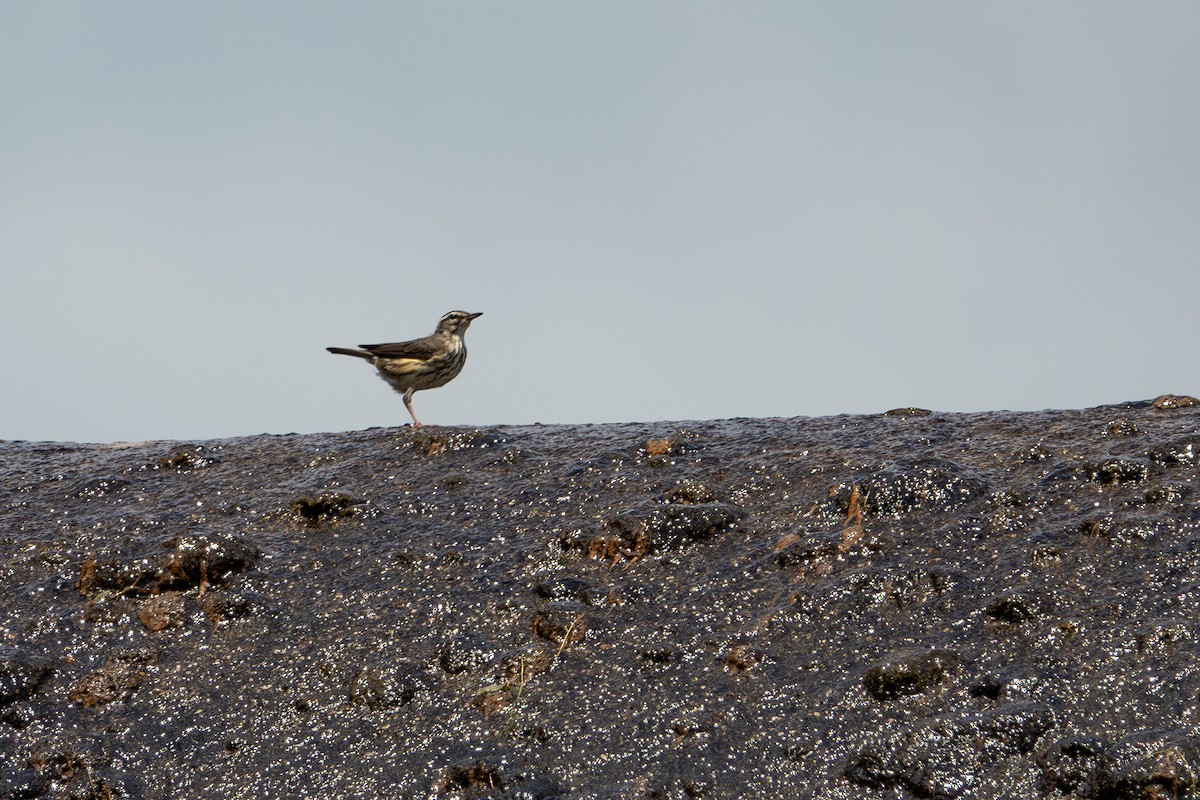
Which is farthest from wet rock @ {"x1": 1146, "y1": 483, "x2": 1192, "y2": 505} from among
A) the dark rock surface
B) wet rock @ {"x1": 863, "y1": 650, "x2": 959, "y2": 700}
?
wet rock @ {"x1": 863, "y1": 650, "x2": 959, "y2": 700}

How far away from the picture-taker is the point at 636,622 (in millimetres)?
6133

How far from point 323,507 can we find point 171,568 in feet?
3.42

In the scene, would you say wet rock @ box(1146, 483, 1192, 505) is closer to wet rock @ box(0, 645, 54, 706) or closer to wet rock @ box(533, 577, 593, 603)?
wet rock @ box(533, 577, 593, 603)

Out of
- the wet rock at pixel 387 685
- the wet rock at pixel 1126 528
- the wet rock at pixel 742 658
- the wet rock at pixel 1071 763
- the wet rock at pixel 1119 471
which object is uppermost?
the wet rock at pixel 1119 471

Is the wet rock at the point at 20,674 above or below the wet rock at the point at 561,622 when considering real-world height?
below

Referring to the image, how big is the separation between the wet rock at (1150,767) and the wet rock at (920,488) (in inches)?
80.3

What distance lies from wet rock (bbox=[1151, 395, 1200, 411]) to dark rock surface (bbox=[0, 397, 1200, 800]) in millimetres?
76

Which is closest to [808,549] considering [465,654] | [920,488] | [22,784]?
[920,488]

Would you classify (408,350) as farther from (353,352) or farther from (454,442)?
(454,442)

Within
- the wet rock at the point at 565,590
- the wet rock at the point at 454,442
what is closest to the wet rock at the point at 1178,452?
the wet rock at the point at 565,590

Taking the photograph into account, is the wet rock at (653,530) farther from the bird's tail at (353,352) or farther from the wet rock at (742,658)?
the bird's tail at (353,352)

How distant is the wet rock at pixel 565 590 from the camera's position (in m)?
6.38

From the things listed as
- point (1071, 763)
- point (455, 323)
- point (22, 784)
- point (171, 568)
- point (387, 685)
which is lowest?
point (22, 784)

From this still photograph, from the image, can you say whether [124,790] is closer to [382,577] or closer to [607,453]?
[382,577]
